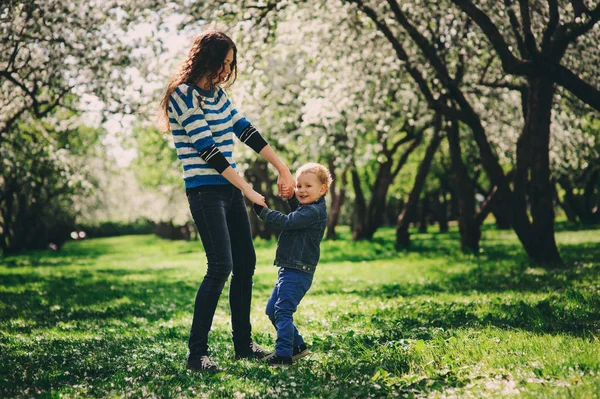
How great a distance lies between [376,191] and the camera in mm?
27234

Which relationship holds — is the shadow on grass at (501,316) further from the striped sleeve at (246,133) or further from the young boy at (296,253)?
the striped sleeve at (246,133)

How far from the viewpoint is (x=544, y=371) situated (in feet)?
13.7

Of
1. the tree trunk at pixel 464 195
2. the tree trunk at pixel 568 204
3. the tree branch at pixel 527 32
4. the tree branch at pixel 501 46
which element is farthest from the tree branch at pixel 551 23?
the tree trunk at pixel 568 204

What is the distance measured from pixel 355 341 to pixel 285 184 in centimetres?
195

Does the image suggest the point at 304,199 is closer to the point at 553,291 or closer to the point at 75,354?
the point at 75,354

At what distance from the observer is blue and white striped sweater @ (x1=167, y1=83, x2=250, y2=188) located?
16.0ft

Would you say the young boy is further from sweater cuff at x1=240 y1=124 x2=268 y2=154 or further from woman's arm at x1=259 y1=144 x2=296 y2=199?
sweater cuff at x1=240 y1=124 x2=268 y2=154

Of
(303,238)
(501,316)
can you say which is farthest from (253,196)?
(501,316)

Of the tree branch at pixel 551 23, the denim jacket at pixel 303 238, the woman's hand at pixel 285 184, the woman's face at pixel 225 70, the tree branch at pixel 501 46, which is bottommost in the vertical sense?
the denim jacket at pixel 303 238

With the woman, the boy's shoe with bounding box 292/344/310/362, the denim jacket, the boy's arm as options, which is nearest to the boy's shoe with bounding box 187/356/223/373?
the woman

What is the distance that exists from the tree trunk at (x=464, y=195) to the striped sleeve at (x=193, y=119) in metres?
13.0

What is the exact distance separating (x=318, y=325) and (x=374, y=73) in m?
9.79

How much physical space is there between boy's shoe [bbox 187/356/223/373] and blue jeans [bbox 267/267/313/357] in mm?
561

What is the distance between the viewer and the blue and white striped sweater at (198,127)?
4.88 m
